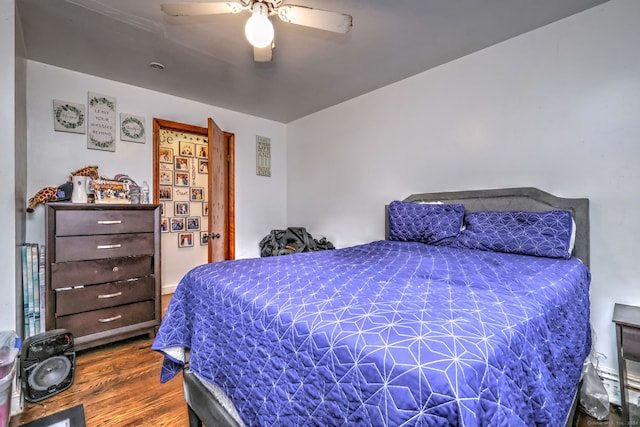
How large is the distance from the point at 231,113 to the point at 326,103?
1.28 metres

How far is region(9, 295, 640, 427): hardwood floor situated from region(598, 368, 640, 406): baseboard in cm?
7

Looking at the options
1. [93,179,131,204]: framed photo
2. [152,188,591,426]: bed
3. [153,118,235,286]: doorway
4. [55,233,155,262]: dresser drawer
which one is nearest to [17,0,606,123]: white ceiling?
[153,118,235,286]: doorway

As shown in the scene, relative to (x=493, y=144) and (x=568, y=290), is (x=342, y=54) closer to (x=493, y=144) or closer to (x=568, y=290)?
(x=493, y=144)

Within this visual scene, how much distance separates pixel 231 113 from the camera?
3.86 m

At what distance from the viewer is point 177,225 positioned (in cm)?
421

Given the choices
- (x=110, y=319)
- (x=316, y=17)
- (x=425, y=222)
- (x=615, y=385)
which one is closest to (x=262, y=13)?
(x=316, y=17)

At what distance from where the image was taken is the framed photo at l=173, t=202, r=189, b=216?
4.22m

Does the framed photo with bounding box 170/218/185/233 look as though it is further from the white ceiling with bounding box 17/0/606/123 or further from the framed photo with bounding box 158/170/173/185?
the white ceiling with bounding box 17/0/606/123

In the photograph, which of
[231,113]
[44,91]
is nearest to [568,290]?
[231,113]

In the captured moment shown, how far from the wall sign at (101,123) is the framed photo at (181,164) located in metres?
1.26

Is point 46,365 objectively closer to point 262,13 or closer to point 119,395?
point 119,395

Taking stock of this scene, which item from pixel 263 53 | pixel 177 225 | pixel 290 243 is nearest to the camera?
pixel 263 53

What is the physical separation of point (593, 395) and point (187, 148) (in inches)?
192

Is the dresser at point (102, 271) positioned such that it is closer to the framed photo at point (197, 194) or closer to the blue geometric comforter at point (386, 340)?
the blue geometric comforter at point (386, 340)
